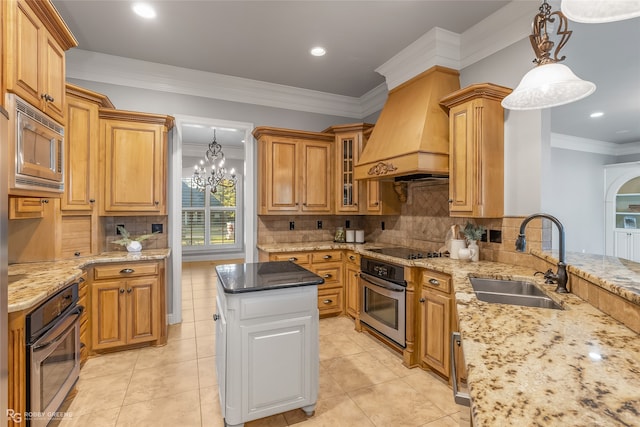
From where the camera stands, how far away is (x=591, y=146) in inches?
251

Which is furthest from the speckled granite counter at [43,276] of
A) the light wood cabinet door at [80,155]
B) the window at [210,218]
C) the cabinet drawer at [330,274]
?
the window at [210,218]

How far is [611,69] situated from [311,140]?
3463 millimetres

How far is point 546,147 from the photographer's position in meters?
2.48

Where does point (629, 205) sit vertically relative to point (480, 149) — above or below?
below

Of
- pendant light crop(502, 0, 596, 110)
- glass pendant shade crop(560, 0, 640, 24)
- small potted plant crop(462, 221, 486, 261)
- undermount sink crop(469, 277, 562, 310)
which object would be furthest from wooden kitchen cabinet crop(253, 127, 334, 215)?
glass pendant shade crop(560, 0, 640, 24)

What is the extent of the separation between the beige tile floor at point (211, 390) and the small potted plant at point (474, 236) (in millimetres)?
1117

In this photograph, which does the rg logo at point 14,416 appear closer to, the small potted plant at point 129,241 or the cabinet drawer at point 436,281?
the small potted plant at point 129,241

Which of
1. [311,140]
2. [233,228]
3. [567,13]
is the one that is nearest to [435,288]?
[567,13]

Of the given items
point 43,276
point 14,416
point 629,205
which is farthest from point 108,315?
point 629,205

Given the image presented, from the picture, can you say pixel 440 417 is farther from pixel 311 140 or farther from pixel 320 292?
pixel 311 140

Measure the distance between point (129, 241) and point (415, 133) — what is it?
316 centimetres

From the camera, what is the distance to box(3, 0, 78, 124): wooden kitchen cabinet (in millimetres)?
1689

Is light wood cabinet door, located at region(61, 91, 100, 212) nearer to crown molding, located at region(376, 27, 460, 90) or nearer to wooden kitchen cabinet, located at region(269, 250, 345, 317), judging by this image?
wooden kitchen cabinet, located at region(269, 250, 345, 317)

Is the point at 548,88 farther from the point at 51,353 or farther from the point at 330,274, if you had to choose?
the point at 51,353
